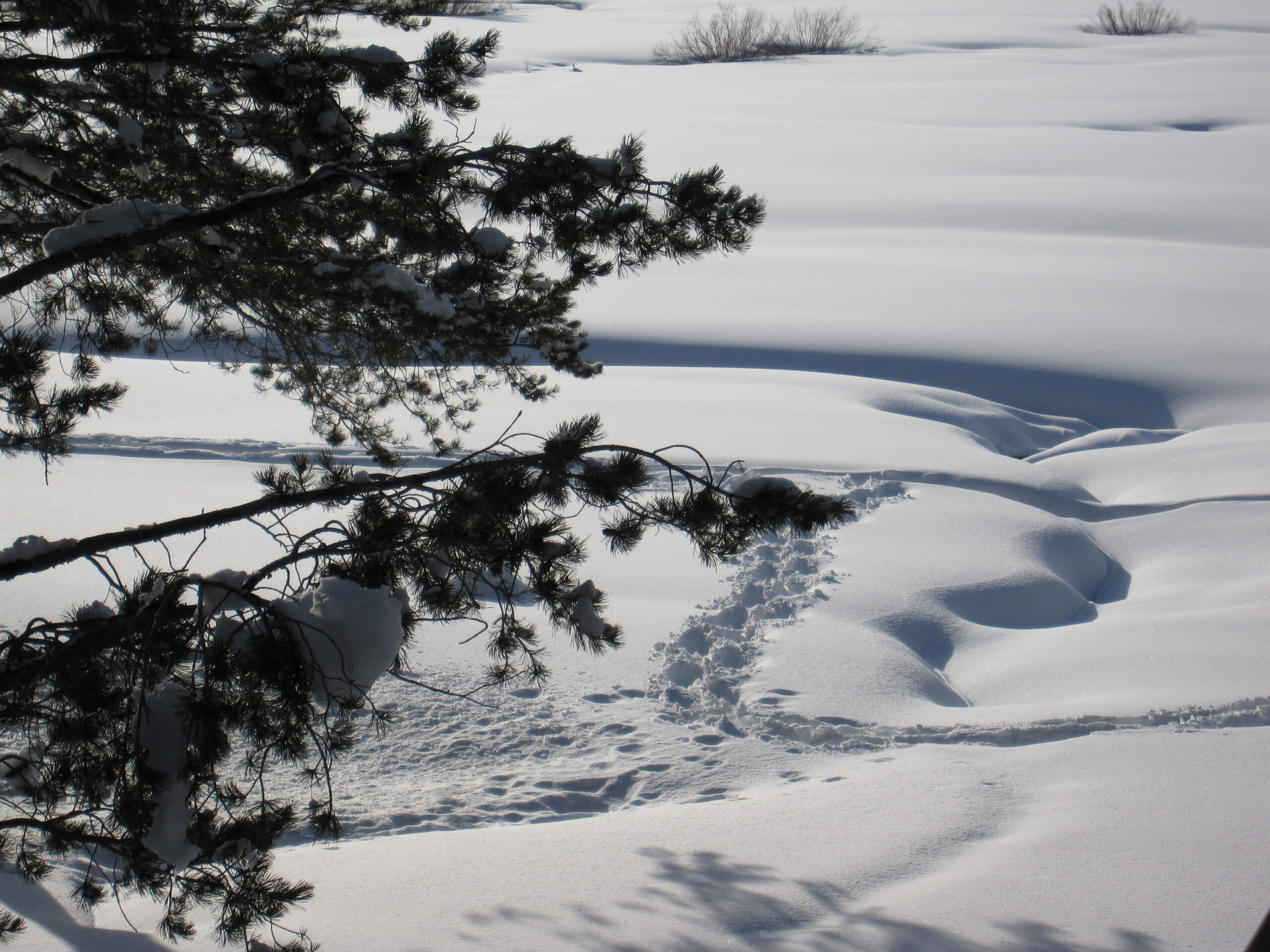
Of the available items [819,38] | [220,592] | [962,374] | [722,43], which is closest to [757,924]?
[220,592]

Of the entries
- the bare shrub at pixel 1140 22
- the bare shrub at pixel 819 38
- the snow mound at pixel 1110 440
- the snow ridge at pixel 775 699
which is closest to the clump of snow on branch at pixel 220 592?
the snow ridge at pixel 775 699

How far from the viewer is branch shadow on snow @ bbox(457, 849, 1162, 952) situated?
2275 millimetres

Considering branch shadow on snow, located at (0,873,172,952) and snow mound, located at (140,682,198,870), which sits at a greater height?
snow mound, located at (140,682,198,870)

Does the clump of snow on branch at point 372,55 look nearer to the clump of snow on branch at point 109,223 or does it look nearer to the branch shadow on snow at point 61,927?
the clump of snow on branch at point 109,223

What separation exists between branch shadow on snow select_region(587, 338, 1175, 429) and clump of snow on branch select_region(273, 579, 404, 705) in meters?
6.49

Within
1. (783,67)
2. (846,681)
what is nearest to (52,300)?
(846,681)

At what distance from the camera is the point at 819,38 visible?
28953 millimetres

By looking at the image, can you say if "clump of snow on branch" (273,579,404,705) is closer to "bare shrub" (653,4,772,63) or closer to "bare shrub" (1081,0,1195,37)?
"bare shrub" (653,4,772,63)

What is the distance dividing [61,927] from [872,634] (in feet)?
9.77

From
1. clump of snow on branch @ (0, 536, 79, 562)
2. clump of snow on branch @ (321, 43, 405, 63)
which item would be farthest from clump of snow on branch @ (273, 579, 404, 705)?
clump of snow on branch @ (321, 43, 405, 63)

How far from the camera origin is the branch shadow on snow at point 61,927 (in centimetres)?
231

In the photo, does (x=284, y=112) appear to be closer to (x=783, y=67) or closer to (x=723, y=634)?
(x=723, y=634)

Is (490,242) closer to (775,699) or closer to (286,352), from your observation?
(286,352)

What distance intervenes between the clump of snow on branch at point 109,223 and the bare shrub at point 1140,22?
34434 millimetres
